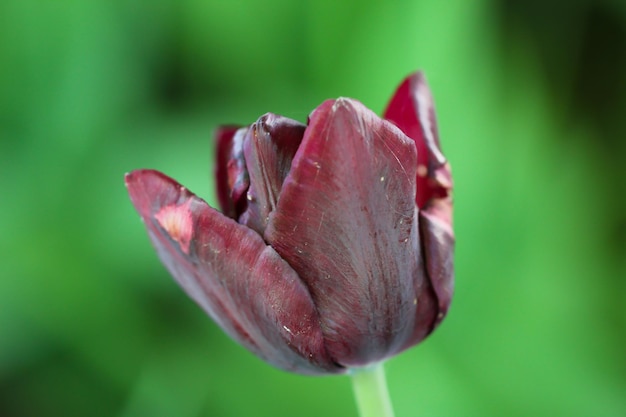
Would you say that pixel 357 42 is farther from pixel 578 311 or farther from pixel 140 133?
pixel 578 311

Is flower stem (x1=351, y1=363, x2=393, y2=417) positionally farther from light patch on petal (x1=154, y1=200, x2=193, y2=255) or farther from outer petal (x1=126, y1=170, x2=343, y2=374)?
light patch on petal (x1=154, y1=200, x2=193, y2=255)

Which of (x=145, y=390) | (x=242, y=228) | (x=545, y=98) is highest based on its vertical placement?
(x=242, y=228)

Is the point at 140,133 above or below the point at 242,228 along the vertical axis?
below

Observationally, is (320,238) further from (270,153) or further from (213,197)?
(213,197)

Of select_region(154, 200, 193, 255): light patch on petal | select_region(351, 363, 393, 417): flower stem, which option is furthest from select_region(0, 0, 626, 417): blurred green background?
select_region(154, 200, 193, 255): light patch on petal

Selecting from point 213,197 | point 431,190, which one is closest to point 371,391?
point 431,190

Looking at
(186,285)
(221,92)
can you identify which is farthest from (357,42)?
(186,285)

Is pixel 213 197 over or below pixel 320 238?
below
